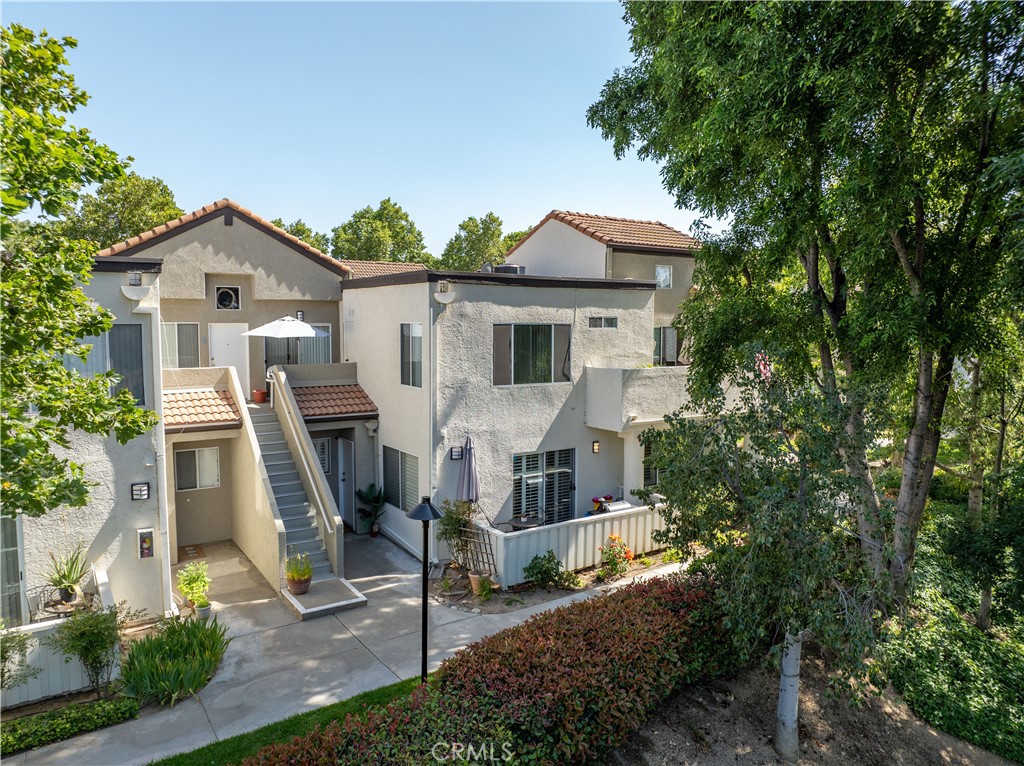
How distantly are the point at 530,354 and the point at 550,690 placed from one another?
10.00m

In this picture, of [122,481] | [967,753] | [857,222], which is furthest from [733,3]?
[122,481]

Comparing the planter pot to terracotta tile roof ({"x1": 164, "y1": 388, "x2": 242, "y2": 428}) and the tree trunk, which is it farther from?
terracotta tile roof ({"x1": 164, "y1": 388, "x2": 242, "y2": 428})

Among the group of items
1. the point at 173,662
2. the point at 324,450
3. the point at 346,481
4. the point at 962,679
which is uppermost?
the point at 324,450

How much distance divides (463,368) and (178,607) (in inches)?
313

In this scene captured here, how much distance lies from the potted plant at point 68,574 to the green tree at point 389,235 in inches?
1516

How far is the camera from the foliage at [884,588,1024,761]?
35.0 ft

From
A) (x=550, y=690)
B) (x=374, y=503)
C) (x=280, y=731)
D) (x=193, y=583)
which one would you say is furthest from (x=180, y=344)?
(x=550, y=690)

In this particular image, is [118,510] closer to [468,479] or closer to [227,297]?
[468,479]

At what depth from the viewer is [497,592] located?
14.2 meters

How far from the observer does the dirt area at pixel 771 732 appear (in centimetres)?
888

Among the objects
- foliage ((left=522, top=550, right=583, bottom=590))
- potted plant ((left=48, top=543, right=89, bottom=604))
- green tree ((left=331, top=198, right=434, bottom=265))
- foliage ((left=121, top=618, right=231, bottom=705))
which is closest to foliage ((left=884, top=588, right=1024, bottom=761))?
foliage ((left=522, top=550, right=583, bottom=590))

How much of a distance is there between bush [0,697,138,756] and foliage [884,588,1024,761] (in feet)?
38.2

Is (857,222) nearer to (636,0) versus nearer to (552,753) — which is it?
(636,0)

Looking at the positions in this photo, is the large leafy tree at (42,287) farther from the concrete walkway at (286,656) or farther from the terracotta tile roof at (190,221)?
the terracotta tile roof at (190,221)
